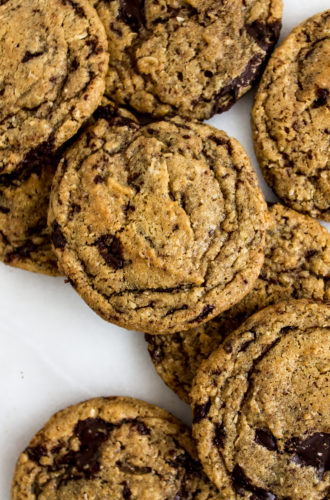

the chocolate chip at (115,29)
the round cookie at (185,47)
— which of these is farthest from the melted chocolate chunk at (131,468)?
the chocolate chip at (115,29)

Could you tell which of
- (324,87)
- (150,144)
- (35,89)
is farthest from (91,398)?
(324,87)

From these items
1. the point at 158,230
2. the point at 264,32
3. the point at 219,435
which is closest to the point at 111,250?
the point at 158,230

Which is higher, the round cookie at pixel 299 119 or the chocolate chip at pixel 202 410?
the round cookie at pixel 299 119

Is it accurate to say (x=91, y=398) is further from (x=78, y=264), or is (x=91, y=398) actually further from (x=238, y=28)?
(x=238, y=28)

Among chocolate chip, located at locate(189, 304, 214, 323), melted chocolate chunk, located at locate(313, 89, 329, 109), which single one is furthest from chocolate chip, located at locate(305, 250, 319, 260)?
melted chocolate chunk, located at locate(313, 89, 329, 109)

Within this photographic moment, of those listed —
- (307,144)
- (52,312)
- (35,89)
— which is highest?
(35,89)

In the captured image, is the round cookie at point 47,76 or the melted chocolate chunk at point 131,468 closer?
the round cookie at point 47,76

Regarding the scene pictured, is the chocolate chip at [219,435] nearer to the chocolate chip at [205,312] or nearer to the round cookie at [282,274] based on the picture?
the round cookie at [282,274]
